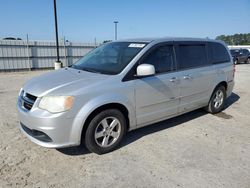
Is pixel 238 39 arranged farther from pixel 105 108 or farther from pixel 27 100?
pixel 27 100

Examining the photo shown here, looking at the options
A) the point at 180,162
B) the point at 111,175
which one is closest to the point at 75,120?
the point at 111,175

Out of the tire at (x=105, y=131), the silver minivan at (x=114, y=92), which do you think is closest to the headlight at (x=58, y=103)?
the silver minivan at (x=114, y=92)

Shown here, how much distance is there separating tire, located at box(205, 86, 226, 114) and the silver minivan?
1.30ft

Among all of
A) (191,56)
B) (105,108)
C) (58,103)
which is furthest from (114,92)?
(191,56)

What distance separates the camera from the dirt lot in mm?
2730

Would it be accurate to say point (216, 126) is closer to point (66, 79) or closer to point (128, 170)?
point (128, 170)

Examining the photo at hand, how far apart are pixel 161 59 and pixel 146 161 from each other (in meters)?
1.77

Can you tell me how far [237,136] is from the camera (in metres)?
4.08

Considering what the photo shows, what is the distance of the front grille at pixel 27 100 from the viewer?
3070mm

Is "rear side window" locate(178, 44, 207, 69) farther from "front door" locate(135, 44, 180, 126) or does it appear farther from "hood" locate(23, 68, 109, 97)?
"hood" locate(23, 68, 109, 97)

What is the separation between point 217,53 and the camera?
16.8ft

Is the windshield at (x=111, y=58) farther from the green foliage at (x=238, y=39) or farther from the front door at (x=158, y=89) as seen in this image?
Answer: the green foliage at (x=238, y=39)

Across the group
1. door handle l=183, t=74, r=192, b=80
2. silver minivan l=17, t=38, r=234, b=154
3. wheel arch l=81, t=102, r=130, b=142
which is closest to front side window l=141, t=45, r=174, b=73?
silver minivan l=17, t=38, r=234, b=154

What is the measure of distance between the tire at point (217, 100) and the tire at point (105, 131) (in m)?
2.59
